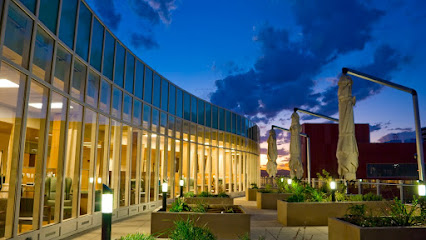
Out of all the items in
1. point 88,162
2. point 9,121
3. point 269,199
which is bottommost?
point 269,199

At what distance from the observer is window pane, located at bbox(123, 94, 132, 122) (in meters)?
14.0

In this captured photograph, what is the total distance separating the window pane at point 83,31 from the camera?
1027 cm

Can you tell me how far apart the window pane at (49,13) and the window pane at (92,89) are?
2.56m

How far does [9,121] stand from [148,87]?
9649 millimetres

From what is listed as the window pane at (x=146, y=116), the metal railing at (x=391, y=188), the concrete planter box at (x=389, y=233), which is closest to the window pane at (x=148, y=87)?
the window pane at (x=146, y=116)

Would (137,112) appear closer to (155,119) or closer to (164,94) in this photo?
(155,119)

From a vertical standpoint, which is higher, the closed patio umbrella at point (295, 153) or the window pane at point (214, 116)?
the window pane at point (214, 116)

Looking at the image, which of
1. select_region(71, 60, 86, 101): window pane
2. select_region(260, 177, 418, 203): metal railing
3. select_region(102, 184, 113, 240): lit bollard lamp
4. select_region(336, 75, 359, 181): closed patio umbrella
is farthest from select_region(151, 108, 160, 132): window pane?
select_region(102, 184, 113, 240): lit bollard lamp

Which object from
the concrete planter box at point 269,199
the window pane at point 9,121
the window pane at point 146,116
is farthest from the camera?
the concrete planter box at point 269,199

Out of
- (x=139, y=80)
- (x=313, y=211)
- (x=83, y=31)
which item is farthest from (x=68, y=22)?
(x=313, y=211)

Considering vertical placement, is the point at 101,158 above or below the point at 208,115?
below

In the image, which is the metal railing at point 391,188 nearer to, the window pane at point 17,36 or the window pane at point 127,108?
the window pane at point 127,108

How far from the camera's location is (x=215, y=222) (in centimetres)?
862

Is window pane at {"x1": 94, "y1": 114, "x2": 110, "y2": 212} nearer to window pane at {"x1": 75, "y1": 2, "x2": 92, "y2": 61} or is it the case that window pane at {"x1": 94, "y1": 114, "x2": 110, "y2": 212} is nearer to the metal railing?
window pane at {"x1": 75, "y1": 2, "x2": 92, "y2": 61}
